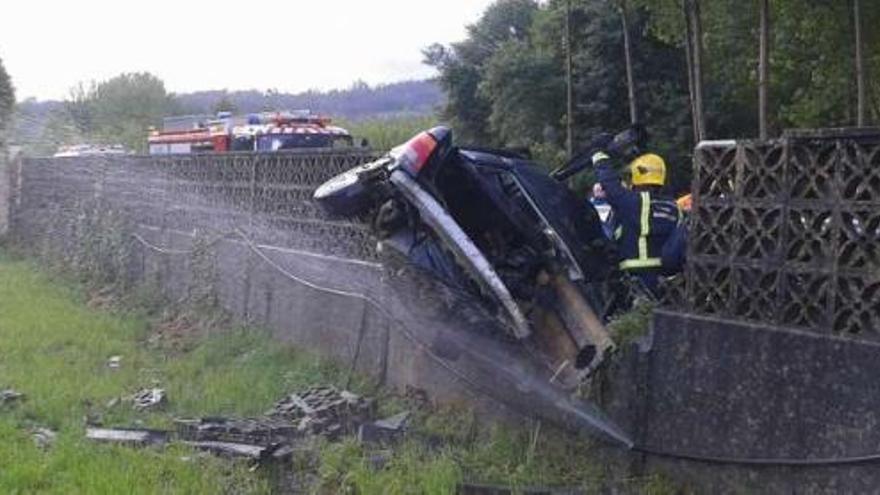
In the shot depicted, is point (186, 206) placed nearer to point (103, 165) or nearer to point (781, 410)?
point (103, 165)

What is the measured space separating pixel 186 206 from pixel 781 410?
33.2 ft

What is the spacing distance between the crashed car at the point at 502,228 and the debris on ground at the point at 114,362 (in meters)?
4.20

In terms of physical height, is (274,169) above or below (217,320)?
above

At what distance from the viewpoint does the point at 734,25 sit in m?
22.0

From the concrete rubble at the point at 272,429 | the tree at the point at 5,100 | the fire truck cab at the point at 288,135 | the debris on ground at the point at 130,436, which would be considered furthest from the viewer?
the tree at the point at 5,100

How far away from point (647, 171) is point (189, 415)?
12.4 feet

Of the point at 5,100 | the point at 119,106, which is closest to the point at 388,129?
the point at 5,100

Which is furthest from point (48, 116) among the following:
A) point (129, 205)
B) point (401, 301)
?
point (401, 301)

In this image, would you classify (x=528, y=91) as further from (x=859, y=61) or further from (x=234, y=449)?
(x=234, y=449)

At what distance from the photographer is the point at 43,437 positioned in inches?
294

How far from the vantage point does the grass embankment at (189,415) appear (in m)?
6.37

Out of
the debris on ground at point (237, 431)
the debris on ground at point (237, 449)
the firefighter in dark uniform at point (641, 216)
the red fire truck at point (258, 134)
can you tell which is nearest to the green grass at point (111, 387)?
the debris on ground at point (237, 449)

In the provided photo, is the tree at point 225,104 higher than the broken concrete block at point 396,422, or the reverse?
the tree at point 225,104

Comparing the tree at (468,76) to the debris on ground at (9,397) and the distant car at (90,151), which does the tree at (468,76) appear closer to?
the distant car at (90,151)
